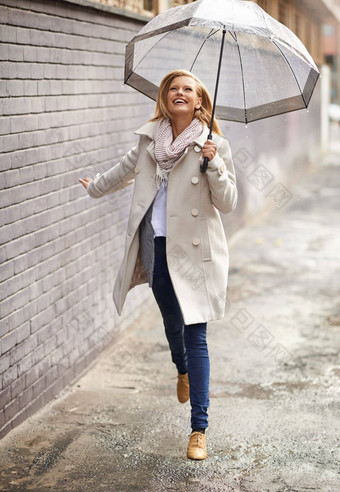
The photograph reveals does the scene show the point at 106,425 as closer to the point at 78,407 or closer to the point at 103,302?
the point at 78,407

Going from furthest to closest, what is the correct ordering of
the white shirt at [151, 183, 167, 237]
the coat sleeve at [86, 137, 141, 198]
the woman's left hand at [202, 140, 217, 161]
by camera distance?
the coat sleeve at [86, 137, 141, 198] < the white shirt at [151, 183, 167, 237] < the woman's left hand at [202, 140, 217, 161]

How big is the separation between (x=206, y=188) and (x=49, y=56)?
1454mm

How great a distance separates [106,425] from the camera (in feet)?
15.4

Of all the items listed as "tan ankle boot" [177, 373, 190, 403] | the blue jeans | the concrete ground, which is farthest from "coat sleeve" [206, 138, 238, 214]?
the concrete ground

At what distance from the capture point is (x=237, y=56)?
4590 mm

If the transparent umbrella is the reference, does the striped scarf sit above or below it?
below

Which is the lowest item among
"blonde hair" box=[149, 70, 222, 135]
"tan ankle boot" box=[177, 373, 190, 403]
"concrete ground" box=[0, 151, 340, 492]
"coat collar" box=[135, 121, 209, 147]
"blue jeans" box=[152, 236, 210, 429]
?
"concrete ground" box=[0, 151, 340, 492]

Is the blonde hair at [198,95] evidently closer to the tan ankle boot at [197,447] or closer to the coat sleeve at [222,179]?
the coat sleeve at [222,179]

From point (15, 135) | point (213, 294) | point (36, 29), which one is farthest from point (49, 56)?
point (213, 294)

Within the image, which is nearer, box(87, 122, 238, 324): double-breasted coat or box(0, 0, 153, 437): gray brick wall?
box(87, 122, 238, 324): double-breasted coat

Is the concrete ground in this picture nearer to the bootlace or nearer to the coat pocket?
the bootlace

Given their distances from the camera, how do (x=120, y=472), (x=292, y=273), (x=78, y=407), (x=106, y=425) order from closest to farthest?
(x=120, y=472) → (x=106, y=425) → (x=78, y=407) → (x=292, y=273)

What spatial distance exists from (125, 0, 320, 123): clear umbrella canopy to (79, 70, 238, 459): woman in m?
0.36

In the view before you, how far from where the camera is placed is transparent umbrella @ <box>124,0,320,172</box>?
4059mm
